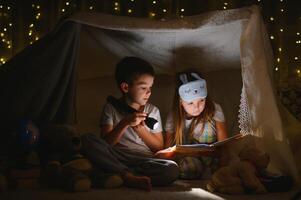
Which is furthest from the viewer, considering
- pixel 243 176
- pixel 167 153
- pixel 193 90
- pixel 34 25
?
pixel 34 25

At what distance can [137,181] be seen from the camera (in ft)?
5.97

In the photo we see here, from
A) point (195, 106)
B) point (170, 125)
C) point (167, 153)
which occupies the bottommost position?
point (167, 153)

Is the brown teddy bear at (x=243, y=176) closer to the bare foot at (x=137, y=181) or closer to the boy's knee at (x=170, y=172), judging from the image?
the boy's knee at (x=170, y=172)

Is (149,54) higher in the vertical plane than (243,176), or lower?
higher

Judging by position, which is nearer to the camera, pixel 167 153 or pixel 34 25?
pixel 167 153

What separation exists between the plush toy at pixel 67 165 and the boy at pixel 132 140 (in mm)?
56

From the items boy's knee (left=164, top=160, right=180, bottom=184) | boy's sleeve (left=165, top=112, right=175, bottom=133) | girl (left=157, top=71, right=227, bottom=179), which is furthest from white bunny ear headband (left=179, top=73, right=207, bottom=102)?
boy's knee (left=164, top=160, right=180, bottom=184)

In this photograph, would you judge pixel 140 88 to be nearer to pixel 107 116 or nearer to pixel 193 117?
pixel 107 116

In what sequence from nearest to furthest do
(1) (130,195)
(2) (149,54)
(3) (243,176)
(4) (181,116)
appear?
(1) (130,195) → (3) (243,176) → (4) (181,116) → (2) (149,54)

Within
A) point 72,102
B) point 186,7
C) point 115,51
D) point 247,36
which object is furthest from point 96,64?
point 186,7

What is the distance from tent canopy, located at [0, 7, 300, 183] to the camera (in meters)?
2.05

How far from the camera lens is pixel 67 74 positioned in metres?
2.22

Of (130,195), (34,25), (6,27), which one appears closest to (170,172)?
(130,195)

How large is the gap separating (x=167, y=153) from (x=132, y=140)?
247mm
